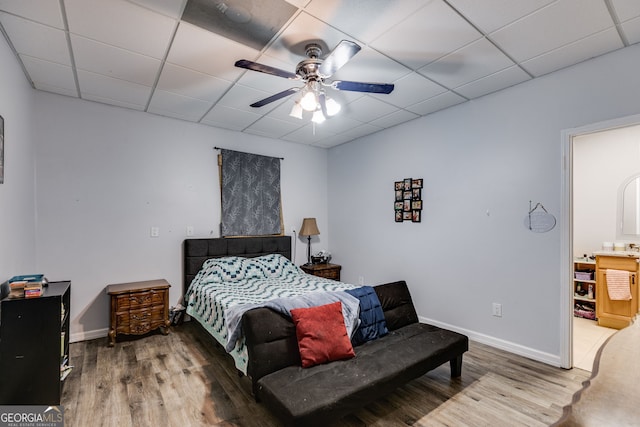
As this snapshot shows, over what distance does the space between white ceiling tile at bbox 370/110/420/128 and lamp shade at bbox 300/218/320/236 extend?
179 centimetres

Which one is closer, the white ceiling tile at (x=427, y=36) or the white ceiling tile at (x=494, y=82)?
the white ceiling tile at (x=427, y=36)

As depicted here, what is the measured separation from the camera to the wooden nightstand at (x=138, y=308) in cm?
310

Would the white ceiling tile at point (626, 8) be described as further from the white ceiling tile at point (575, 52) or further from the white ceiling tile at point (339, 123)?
the white ceiling tile at point (339, 123)

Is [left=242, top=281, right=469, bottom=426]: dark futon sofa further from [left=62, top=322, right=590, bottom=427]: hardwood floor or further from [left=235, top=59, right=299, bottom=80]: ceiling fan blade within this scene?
[left=235, top=59, right=299, bottom=80]: ceiling fan blade

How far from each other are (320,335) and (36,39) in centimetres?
294

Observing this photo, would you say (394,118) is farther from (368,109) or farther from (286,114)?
(286,114)

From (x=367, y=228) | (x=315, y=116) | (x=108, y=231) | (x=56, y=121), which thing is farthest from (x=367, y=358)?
(x=56, y=121)

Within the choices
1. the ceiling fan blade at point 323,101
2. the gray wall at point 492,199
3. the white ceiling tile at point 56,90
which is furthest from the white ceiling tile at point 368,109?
the white ceiling tile at point 56,90

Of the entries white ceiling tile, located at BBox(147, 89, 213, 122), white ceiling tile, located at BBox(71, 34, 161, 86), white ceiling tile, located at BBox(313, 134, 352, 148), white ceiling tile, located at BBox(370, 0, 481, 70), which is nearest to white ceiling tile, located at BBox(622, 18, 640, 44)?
white ceiling tile, located at BBox(370, 0, 481, 70)

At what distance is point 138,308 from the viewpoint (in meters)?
3.21

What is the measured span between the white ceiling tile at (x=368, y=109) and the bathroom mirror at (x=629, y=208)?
334 cm

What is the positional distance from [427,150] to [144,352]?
A: 3834 millimetres

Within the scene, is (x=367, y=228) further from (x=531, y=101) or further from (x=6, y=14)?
(x=6, y=14)

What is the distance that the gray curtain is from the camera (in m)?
4.17
